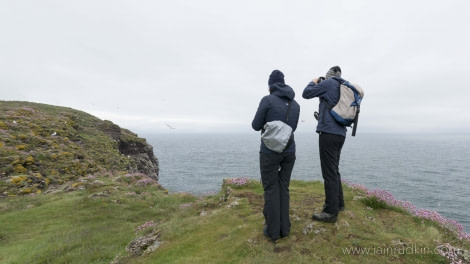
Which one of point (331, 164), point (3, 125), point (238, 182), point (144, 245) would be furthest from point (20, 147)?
point (331, 164)

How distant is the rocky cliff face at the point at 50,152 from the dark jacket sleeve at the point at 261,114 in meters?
20.3

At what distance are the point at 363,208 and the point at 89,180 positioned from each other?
831 inches

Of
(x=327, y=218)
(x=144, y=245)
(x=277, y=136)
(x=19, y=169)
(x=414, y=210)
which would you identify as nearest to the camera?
(x=277, y=136)

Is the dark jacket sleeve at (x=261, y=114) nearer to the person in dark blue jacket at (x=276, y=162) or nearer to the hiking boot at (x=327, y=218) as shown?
the person in dark blue jacket at (x=276, y=162)

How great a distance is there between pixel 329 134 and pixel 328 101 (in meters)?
1.02

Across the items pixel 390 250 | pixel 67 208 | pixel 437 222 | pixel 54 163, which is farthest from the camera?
pixel 54 163

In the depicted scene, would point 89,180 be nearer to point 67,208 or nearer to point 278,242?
point 67,208

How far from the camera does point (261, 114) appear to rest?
7.35 meters

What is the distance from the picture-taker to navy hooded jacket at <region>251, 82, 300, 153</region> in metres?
7.31

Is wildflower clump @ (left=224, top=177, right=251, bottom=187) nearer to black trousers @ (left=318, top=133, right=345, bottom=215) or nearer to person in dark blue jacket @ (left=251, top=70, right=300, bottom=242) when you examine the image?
person in dark blue jacket @ (left=251, top=70, right=300, bottom=242)

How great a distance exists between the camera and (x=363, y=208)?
1016 cm

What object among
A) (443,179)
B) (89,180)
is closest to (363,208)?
(89,180)

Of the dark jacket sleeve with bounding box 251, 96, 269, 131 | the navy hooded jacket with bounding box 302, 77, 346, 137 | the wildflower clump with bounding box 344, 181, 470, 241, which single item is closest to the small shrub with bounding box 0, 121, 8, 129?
the dark jacket sleeve with bounding box 251, 96, 269, 131

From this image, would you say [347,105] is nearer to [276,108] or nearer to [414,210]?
[276,108]
